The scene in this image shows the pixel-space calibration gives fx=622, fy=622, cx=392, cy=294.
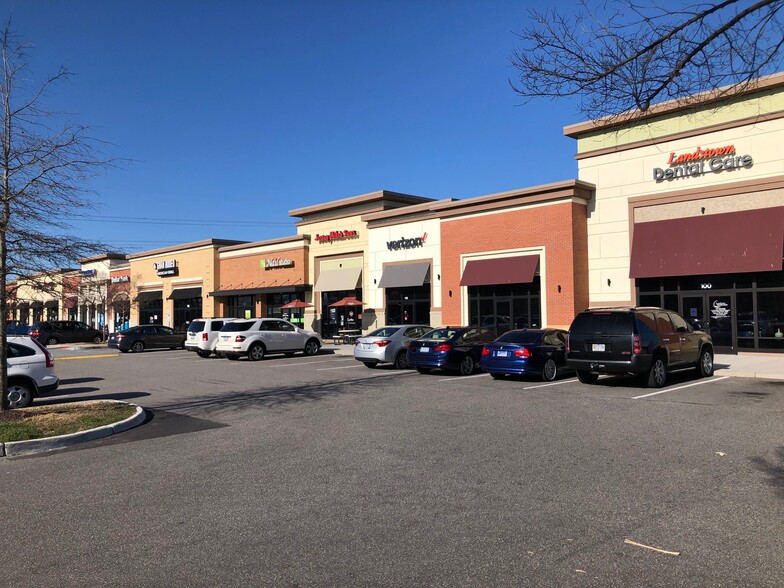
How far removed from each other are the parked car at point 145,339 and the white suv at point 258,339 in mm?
10482

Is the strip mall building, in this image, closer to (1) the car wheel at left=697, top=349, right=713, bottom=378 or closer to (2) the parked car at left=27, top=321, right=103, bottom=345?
(1) the car wheel at left=697, top=349, right=713, bottom=378

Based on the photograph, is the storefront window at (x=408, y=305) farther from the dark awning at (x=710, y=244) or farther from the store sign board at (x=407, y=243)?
the dark awning at (x=710, y=244)

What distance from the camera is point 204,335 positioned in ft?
88.5

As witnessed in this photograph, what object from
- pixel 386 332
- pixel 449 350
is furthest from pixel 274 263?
pixel 449 350

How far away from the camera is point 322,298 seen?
38688 mm

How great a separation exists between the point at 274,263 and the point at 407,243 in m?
12.2

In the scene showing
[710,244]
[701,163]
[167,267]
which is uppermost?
[701,163]

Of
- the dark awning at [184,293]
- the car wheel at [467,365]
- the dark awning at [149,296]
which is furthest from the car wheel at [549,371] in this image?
the dark awning at [149,296]

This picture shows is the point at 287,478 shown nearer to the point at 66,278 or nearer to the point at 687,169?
the point at 66,278

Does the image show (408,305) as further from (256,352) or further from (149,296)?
(149,296)

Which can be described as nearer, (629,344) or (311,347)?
(629,344)

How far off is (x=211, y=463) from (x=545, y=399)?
7277 millimetres

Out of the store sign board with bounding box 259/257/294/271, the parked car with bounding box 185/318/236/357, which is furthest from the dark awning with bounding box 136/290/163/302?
the parked car with bounding box 185/318/236/357

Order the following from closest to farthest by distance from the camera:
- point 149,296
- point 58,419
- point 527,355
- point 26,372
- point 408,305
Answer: point 58,419
point 26,372
point 527,355
point 408,305
point 149,296
